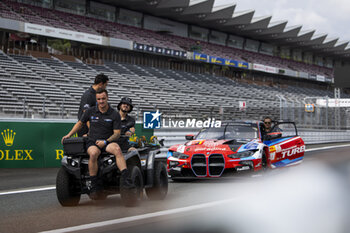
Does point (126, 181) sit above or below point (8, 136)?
below

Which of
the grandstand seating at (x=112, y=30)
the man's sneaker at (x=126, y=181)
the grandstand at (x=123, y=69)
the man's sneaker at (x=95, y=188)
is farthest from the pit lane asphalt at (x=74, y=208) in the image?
the grandstand seating at (x=112, y=30)

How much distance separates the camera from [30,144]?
13180 millimetres

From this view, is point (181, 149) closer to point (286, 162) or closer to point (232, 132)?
point (232, 132)

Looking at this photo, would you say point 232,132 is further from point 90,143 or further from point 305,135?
point 305,135

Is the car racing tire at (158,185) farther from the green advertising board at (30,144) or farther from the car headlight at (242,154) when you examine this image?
the green advertising board at (30,144)

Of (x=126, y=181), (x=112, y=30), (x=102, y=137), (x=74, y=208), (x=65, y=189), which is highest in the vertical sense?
(x=112, y=30)

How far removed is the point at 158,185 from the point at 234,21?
2213 inches

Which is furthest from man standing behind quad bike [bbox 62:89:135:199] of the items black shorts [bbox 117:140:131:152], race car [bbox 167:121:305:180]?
race car [bbox 167:121:305:180]

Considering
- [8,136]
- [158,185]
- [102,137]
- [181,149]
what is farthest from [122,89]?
[102,137]

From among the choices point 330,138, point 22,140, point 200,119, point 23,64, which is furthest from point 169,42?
point 22,140

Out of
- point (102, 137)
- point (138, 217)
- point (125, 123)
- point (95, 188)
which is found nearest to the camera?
point (138, 217)

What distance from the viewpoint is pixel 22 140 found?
13.1m

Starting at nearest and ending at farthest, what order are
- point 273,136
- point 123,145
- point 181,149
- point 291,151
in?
1. point 123,145
2. point 181,149
3. point 273,136
4. point 291,151

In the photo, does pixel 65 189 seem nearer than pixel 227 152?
Yes
